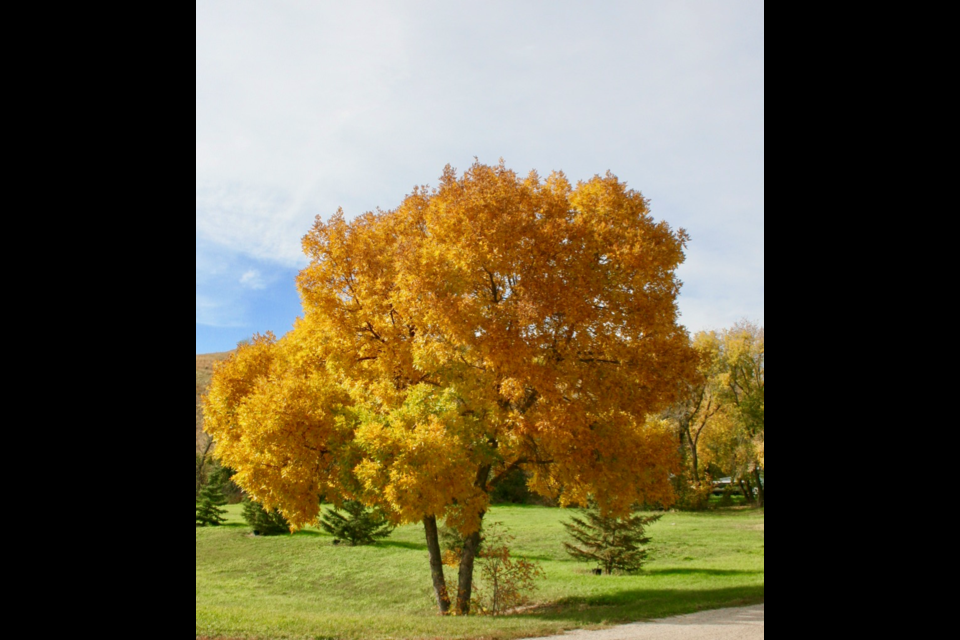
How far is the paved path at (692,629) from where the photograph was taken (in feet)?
27.9

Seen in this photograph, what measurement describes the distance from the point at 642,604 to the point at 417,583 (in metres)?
7.48

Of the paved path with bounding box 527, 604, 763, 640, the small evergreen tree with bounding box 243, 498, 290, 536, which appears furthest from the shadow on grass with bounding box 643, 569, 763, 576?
the small evergreen tree with bounding box 243, 498, 290, 536

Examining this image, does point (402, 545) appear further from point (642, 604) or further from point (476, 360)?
point (476, 360)

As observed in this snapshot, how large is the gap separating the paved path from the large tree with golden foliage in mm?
2097

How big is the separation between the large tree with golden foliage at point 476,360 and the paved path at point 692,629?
6.88 feet

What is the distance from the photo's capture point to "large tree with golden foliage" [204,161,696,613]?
988cm

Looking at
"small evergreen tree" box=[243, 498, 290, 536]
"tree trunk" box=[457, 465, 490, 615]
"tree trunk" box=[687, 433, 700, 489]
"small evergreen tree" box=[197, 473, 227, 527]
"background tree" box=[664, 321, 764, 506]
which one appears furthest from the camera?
"tree trunk" box=[687, 433, 700, 489]

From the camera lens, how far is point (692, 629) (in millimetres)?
9031

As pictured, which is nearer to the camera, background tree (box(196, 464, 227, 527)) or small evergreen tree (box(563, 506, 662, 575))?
small evergreen tree (box(563, 506, 662, 575))

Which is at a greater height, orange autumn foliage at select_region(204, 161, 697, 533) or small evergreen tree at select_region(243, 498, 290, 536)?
orange autumn foliage at select_region(204, 161, 697, 533)

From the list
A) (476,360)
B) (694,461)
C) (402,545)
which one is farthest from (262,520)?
(694,461)

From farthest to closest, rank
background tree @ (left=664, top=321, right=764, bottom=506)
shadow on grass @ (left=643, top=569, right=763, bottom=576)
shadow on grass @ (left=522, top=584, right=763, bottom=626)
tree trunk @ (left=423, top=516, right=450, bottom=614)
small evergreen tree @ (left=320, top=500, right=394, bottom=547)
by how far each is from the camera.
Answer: background tree @ (left=664, top=321, right=764, bottom=506) → small evergreen tree @ (left=320, top=500, right=394, bottom=547) → shadow on grass @ (left=643, top=569, right=763, bottom=576) → tree trunk @ (left=423, top=516, right=450, bottom=614) → shadow on grass @ (left=522, top=584, right=763, bottom=626)

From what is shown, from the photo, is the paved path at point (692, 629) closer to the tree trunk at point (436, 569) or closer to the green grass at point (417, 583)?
the green grass at point (417, 583)

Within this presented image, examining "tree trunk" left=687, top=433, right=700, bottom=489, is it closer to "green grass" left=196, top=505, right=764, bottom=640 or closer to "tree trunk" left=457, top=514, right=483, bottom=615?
"green grass" left=196, top=505, right=764, bottom=640
